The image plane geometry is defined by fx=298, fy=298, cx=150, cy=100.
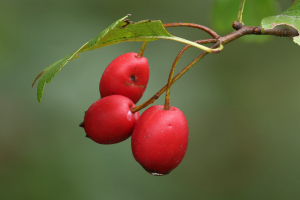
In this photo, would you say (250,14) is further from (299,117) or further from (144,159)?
(299,117)

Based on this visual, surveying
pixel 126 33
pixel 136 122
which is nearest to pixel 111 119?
pixel 136 122

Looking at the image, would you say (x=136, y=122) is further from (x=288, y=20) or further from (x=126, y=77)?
(x=288, y=20)

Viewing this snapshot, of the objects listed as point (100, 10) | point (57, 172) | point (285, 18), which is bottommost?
point (57, 172)

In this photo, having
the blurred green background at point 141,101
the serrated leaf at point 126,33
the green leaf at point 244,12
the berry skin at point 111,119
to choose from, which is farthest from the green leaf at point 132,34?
the blurred green background at point 141,101

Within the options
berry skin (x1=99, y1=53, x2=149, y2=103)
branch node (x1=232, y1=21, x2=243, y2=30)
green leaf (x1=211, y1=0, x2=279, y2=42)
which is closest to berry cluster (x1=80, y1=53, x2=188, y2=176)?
berry skin (x1=99, y1=53, x2=149, y2=103)

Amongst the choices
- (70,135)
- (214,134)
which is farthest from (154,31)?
(214,134)
